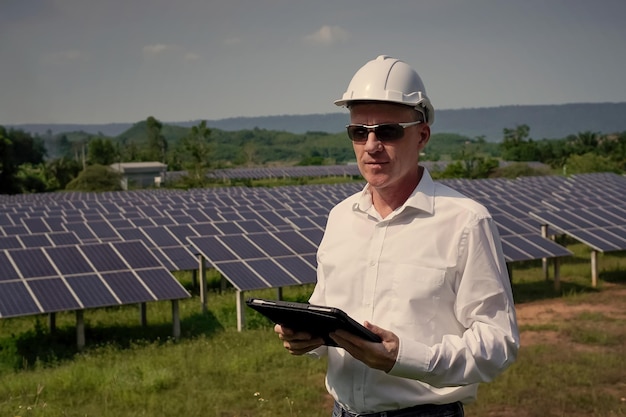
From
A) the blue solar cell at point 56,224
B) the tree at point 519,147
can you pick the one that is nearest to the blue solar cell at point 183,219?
the blue solar cell at point 56,224

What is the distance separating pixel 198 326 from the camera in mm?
13688

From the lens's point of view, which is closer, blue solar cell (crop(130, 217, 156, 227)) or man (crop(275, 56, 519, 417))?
man (crop(275, 56, 519, 417))

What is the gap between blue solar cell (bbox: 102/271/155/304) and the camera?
38.9 feet

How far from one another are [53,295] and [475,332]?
32.8 ft

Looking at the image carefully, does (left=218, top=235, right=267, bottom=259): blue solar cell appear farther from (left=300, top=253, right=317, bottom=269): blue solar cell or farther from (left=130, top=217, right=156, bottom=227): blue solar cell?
(left=130, top=217, right=156, bottom=227): blue solar cell

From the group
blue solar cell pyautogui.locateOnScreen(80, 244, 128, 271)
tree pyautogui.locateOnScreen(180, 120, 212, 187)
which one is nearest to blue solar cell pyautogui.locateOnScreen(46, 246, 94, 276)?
blue solar cell pyautogui.locateOnScreen(80, 244, 128, 271)

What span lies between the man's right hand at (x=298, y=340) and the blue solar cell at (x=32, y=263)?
10.1 meters

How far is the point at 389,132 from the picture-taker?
9.53ft

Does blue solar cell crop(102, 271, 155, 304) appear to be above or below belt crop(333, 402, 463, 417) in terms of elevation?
below

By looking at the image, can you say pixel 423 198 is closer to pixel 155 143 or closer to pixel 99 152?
pixel 99 152

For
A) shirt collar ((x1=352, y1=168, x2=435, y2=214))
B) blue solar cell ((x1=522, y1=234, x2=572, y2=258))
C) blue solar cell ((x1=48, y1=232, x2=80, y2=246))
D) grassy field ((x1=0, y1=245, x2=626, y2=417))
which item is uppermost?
shirt collar ((x1=352, y1=168, x2=435, y2=214))

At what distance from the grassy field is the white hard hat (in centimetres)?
626

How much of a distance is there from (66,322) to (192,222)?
5.24m

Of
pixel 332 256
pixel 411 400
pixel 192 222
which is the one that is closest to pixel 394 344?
pixel 411 400
